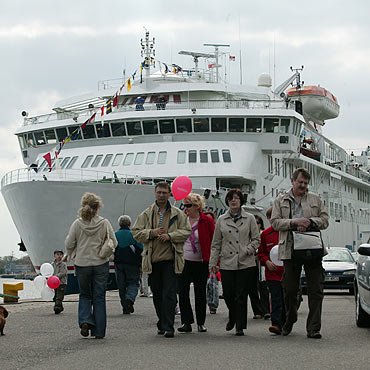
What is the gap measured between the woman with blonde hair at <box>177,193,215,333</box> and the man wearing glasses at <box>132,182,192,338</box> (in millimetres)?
426

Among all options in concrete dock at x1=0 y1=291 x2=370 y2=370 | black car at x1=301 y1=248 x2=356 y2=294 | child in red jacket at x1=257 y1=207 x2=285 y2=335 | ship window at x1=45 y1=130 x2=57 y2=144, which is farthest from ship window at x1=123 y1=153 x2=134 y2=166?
child in red jacket at x1=257 y1=207 x2=285 y2=335

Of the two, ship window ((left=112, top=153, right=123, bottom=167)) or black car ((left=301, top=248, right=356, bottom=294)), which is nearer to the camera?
black car ((left=301, top=248, right=356, bottom=294))

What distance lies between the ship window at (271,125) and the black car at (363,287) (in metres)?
19.3

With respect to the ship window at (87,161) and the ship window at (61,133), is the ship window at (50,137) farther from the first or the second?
the ship window at (87,161)

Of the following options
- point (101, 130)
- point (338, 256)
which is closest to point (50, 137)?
point (101, 130)

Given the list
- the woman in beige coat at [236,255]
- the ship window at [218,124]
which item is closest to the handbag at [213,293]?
the woman in beige coat at [236,255]

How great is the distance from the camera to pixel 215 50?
3556cm

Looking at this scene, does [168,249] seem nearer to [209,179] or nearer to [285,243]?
[285,243]

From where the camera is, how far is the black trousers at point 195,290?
9055 millimetres

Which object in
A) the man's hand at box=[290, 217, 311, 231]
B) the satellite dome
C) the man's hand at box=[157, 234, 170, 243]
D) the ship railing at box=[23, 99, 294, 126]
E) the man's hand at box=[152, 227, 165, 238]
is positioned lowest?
the man's hand at box=[157, 234, 170, 243]

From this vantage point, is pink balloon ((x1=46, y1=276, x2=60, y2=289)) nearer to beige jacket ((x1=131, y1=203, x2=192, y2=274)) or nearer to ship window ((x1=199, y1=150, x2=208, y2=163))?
beige jacket ((x1=131, y1=203, x2=192, y2=274))

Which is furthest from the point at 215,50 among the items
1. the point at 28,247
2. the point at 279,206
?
the point at 279,206

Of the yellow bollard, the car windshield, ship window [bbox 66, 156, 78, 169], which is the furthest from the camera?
ship window [bbox 66, 156, 78, 169]

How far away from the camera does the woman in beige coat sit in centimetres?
873
